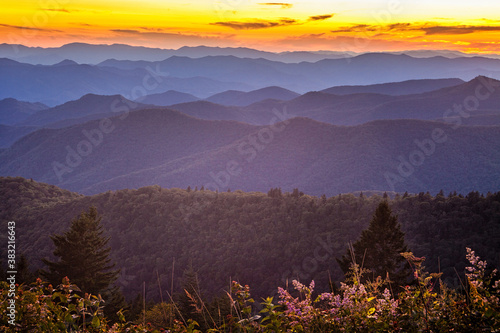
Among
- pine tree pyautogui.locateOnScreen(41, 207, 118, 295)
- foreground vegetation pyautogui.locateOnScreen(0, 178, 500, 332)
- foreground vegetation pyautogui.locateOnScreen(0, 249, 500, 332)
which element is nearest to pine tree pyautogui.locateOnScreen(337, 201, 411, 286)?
foreground vegetation pyautogui.locateOnScreen(0, 178, 500, 332)

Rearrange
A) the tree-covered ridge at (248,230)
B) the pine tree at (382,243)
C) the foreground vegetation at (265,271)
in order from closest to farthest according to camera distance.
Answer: the foreground vegetation at (265,271) → the pine tree at (382,243) → the tree-covered ridge at (248,230)

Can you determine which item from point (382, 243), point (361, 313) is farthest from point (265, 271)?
point (361, 313)

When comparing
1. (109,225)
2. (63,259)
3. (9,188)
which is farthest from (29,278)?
(9,188)

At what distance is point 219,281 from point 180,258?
12712mm

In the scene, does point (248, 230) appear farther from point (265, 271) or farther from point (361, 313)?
point (361, 313)

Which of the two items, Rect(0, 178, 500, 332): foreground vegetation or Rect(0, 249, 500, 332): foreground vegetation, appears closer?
Rect(0, 249, 500, 332): foreground vegetation

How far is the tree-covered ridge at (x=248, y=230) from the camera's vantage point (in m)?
61.4

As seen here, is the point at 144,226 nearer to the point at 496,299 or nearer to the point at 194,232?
the point at 194,232

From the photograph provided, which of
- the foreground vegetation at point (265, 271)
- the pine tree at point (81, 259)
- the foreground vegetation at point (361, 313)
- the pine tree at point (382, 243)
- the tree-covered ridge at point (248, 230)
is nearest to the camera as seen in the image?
the foreground vegetation at point (361, 313)

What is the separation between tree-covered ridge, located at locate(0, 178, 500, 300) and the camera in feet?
201

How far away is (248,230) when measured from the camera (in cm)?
7688

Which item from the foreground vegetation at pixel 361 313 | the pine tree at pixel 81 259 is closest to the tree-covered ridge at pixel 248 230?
the pine tree at pixel 81 259

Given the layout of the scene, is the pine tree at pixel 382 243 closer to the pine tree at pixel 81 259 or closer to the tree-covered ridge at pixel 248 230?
the pine tree at pixel 81 259

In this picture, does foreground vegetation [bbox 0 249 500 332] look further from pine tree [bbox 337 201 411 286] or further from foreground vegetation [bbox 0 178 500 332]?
pine tree [bbox 337 201 411 286]
